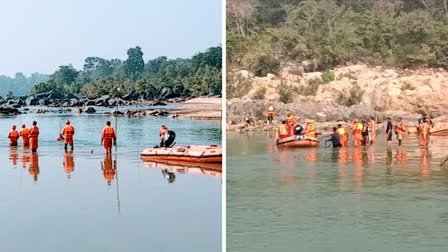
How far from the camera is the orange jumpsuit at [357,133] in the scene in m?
7.12

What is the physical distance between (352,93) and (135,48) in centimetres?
185

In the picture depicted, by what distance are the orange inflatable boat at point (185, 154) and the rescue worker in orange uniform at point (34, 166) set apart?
77 cm

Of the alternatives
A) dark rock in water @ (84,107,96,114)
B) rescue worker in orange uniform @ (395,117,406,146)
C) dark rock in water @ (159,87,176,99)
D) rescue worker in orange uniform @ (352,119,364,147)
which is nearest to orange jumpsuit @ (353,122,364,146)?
rescue worker in orange uniform @ (352,119,364,147)

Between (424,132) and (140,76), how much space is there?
7.62 feet

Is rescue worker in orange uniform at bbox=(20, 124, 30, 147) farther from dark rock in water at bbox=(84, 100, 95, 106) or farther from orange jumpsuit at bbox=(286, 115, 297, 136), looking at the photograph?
orange jumpsuit at bbox=(286, 115, 297, 136)

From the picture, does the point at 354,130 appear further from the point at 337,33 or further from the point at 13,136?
the point at 13,136

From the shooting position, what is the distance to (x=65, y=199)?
6344 millimetres

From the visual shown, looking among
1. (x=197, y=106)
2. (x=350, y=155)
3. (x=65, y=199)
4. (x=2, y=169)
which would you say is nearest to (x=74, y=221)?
(x=65, y=199)

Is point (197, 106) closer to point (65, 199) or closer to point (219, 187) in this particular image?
point (219, 187)

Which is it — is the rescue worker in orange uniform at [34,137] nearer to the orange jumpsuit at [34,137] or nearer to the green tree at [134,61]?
the orange jumpsuit at [34,137]

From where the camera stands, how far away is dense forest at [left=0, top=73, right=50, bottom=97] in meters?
6.50

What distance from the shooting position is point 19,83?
6.55 m

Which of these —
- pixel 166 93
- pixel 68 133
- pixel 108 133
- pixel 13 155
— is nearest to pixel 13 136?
pixel 13 155

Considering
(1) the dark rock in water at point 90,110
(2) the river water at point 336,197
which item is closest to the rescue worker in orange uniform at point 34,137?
(1) the dark rock in water at point 90,110
